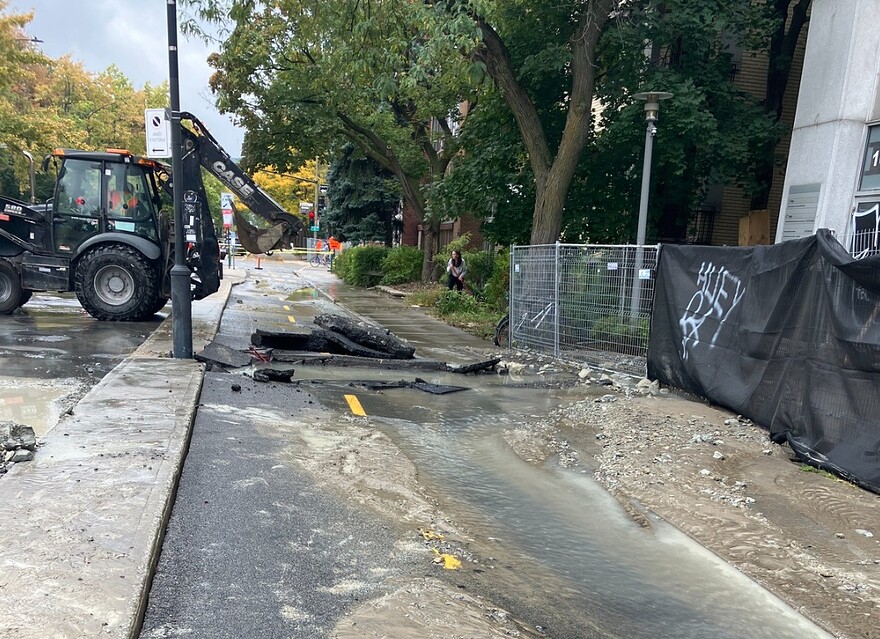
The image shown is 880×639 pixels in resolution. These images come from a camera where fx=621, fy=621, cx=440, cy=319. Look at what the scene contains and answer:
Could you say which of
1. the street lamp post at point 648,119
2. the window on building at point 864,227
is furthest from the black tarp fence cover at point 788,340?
the window on building at point 864,227

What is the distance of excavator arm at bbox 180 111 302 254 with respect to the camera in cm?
1008

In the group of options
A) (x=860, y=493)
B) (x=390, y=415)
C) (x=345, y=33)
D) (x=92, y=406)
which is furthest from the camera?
(x=345, y=33)

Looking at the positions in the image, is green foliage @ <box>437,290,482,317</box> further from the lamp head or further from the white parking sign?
the white parking sign

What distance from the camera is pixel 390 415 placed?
6.60m

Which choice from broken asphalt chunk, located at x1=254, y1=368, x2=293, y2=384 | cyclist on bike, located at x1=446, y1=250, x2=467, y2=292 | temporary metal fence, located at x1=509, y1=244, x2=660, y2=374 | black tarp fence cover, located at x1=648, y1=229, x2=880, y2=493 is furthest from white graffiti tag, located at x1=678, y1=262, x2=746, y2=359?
cyclist on bike, located at x1=446, y1=250, x2=467, y2=292

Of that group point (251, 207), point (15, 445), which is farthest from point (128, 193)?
point (15, 445)

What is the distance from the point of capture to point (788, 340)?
587 centimetres

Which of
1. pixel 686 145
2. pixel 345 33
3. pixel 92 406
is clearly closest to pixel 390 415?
pixel 92 406

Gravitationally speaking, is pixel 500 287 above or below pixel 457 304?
above

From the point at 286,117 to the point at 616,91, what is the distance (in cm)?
1265

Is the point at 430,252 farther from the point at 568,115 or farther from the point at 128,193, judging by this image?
the point at 128,193

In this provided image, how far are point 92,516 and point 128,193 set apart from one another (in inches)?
390

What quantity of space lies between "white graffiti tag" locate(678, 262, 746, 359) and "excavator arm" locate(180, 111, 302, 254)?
6.24m

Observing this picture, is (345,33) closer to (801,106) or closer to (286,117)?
(801,106)
